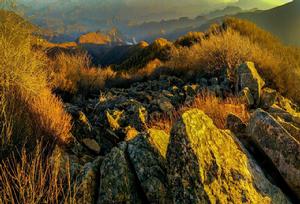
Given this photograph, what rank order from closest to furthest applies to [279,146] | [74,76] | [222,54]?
[279,146], [222,54], [74,76]

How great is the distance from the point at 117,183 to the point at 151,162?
1.48 ft

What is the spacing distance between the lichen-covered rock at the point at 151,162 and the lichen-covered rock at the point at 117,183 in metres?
0.11

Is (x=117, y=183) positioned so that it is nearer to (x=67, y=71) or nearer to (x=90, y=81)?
(x=90, y=81)

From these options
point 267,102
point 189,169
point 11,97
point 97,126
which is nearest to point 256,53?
point 267,102

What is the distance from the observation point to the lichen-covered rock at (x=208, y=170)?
290 centimetres

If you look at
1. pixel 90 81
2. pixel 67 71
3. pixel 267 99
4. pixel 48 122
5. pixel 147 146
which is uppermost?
pixel 147 146

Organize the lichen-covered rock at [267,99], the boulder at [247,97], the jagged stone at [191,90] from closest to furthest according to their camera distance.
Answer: the boulder at [247,97] < the lichen-covered rock at [267,99] < the jagged stone at [191,90]

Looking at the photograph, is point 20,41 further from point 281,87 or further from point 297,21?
point 297,21

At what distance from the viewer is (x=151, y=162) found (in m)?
3.61

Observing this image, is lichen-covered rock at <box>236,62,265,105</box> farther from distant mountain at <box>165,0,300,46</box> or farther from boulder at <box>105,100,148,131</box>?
distant mountain at <box>165,0,300,46</box>

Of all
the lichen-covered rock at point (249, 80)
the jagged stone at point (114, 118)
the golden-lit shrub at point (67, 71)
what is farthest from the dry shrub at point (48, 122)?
the golden-lit shrub at point (67, 71)

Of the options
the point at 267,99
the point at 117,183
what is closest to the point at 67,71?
the point at 267,99

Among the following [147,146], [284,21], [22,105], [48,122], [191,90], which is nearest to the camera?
[147,146]

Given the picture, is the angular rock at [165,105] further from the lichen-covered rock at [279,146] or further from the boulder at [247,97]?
the lichen-covered rock at [279,146]
